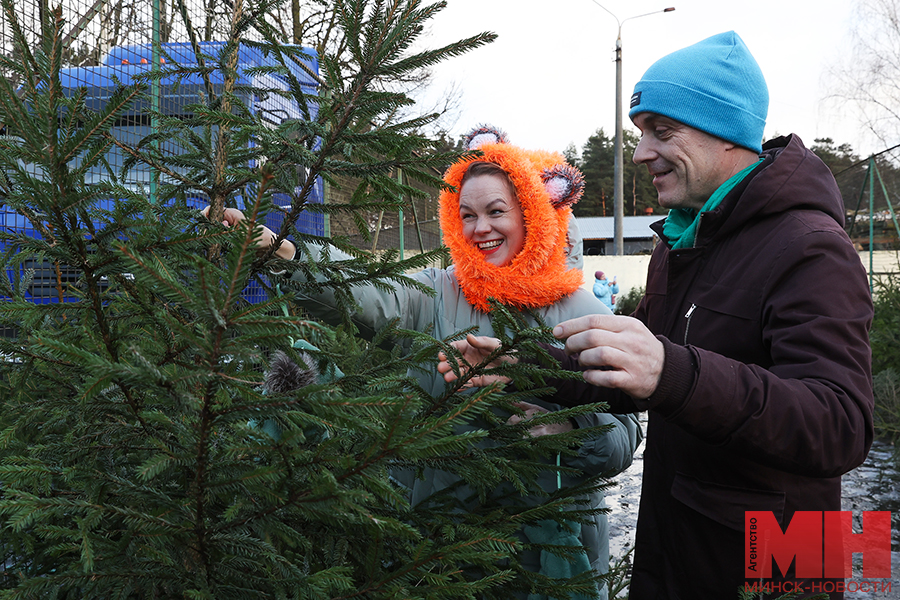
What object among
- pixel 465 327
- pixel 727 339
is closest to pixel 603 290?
pixel 465 327

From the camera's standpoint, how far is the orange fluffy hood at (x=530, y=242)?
2.25 m

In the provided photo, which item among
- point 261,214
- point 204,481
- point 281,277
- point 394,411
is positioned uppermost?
point 261,214

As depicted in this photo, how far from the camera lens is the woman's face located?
235 cm

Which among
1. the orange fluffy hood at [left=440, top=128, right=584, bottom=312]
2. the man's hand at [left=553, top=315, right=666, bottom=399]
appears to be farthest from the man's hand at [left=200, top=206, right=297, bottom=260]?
the man's hand at [left=553, top=315, right=666, bottom=399]

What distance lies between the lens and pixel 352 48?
1.16m

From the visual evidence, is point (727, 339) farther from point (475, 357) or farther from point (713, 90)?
point (713, 90)

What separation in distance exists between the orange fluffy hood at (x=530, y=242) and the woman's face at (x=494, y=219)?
4cm

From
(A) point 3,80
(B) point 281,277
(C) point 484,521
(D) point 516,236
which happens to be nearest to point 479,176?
(D) point 516,236

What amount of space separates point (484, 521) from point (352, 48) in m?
1.11

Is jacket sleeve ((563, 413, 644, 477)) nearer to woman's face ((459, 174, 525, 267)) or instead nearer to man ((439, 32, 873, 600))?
man ((439, 32, 873, 600))

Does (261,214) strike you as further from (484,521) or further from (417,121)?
(484,521)

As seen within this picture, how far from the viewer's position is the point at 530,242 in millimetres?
2324

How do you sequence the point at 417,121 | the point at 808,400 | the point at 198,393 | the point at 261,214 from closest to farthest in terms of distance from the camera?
the point at 261,214, the point at 198,393, the point at 808,400, the point at 417,121

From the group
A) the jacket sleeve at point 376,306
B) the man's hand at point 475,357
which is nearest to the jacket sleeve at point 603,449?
the man's hand at point 475,357
